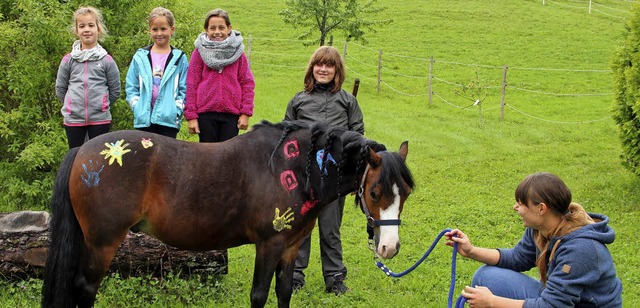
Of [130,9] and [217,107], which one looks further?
[130,9]

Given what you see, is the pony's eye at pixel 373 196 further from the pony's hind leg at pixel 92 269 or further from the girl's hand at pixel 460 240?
the pony's hind leg at pixel 92 269

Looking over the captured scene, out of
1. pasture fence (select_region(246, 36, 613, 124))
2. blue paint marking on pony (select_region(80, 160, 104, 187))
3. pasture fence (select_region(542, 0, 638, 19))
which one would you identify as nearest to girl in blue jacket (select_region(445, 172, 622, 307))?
blue paint marking on pony (select_region(80, 160, 104, 187))

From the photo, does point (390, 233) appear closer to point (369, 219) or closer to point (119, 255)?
point (369, 219)

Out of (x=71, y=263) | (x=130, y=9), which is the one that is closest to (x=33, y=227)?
(x=71, y=263)

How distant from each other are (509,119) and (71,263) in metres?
13.9

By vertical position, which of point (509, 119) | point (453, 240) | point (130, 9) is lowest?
point (509, 119)

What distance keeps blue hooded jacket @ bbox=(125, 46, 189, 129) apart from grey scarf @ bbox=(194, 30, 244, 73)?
302mm

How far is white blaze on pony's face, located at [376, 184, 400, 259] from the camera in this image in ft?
12.7

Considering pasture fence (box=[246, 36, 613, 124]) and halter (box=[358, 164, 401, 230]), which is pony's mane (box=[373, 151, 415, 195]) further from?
pasture fence (box=[246, 36, 613, 124])

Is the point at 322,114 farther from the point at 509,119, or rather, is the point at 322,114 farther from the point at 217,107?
the point at 509,119

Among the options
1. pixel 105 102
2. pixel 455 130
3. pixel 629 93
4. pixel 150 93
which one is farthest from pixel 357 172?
pixel 455 130

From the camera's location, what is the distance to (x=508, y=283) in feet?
11.8

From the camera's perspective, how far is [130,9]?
685cm

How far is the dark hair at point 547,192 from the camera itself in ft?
10.4
